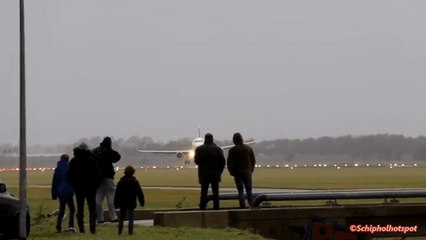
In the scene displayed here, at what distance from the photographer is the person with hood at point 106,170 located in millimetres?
22250

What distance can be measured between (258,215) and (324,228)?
33.5 feet

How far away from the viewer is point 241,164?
23.2 m

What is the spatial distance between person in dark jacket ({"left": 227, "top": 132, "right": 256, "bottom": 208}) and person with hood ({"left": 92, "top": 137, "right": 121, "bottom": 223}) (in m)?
2.53

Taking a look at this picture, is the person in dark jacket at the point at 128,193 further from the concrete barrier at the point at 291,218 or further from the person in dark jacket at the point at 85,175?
the concrete barrier at the point at 291,218

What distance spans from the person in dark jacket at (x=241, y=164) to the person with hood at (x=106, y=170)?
2.53m

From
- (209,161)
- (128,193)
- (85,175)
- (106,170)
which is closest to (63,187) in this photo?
(85,175)

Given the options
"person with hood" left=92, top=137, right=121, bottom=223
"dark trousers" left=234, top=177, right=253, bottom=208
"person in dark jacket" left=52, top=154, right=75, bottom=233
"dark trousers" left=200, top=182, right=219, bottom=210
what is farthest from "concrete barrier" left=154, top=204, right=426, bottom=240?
"person in dark jacket" left=52, top=154, right=75, bottom=233

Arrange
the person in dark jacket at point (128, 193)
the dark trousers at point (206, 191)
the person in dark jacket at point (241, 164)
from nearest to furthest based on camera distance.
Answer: the person in dark jacket at point (128, 193)
the dark trousers at point (206, 191)
the person in dark jacket at point (241, 164)

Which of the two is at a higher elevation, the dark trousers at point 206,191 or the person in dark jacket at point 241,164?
the person in dark jacket at point 241,164

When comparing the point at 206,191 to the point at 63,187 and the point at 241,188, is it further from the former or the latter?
the point at 63,187

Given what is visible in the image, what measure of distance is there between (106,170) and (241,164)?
2.92 m

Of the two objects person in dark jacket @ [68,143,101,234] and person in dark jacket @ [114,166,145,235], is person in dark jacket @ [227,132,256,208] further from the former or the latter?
person in dark jacket @ [68,143,101,234]

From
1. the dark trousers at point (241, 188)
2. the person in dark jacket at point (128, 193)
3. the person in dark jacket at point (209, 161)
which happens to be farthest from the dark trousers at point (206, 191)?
the person in dark jacket at point (128, 193)

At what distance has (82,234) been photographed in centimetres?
2020
